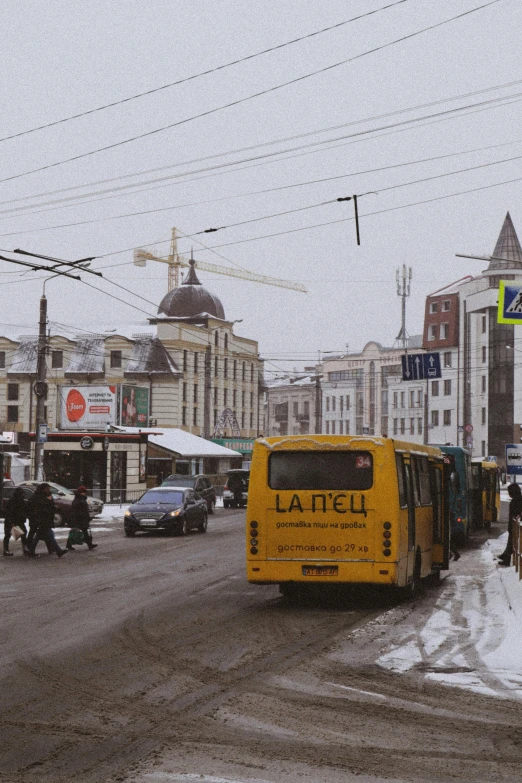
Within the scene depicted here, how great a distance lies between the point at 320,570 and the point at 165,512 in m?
19.8

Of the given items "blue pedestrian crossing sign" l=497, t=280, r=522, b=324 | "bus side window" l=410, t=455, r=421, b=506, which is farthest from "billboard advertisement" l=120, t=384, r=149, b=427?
"bus side window" l=410, t=455, r=421, b=506

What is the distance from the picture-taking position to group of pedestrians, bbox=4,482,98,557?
26.9 metres

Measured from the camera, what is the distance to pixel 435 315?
372 ft

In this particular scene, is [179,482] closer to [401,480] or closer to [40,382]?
[40,382]

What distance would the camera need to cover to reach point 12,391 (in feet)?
299

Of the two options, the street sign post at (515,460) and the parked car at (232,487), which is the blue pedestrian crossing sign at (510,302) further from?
the parked car at (232,487)

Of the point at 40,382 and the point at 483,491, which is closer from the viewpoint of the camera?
the point at 40,382

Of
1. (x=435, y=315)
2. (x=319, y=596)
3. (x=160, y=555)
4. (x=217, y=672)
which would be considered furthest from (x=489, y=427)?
(x=217, y=672)

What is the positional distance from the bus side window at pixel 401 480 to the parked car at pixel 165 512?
1905 cm

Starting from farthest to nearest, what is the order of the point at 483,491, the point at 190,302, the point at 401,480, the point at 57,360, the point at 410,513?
1. the point at 190,302
2. the point at 57,360
3. the point at 483,491
4. the point at 410,513
5. the point at 401,480

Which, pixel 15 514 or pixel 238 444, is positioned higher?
pixel 238 444

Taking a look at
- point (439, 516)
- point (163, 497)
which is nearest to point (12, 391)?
point (163, 497)

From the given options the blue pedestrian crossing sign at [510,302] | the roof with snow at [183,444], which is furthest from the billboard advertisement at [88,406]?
the blue pedestrian crossing sign at [510,302]

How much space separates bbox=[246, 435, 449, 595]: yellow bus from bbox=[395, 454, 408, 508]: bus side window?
0.02 metres
